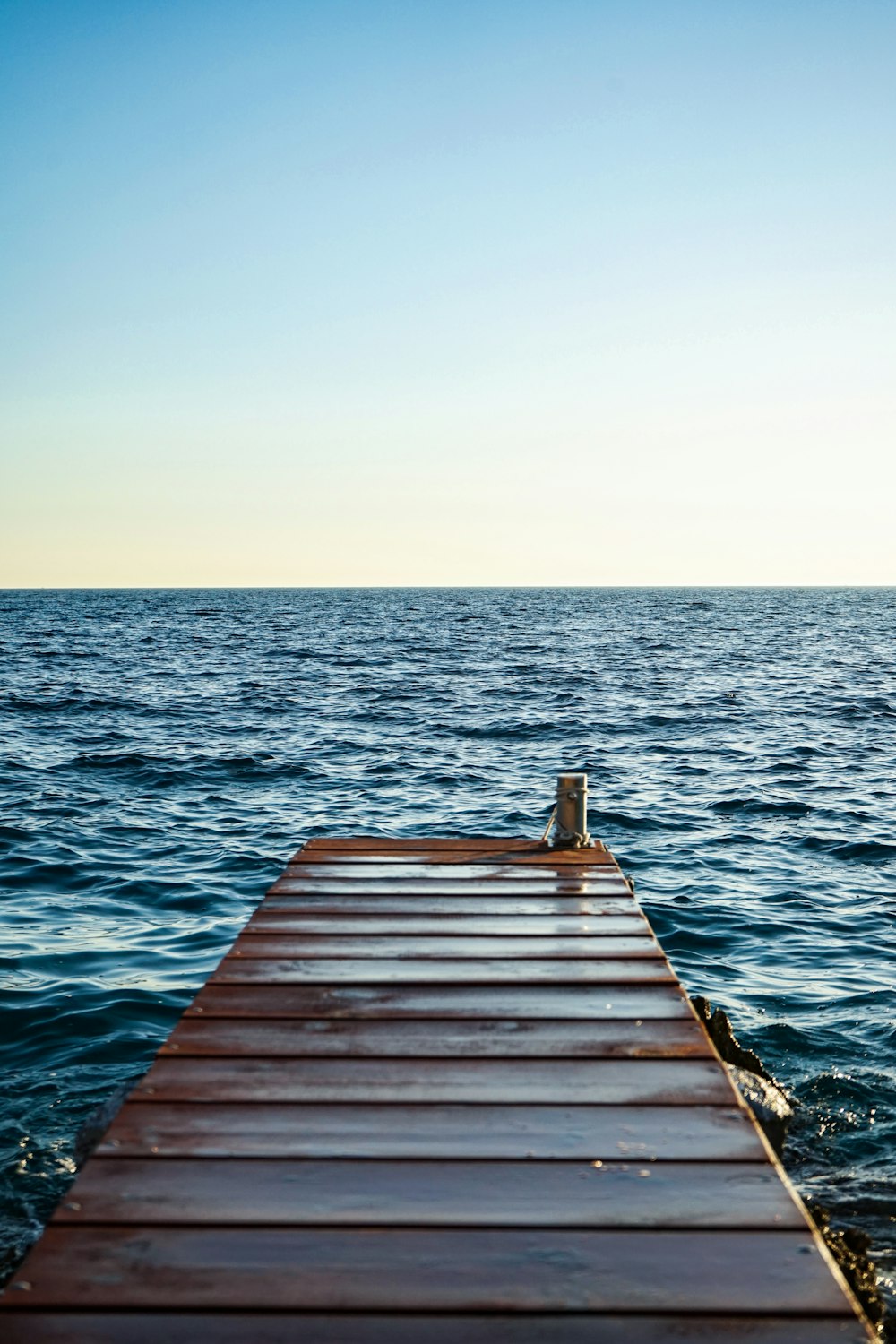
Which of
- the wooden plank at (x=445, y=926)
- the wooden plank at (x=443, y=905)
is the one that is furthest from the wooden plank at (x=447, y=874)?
the wooden plank at (x=445, y=926)

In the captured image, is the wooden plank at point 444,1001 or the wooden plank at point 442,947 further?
the wooden plank at point 442,947

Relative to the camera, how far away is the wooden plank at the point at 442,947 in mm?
5551

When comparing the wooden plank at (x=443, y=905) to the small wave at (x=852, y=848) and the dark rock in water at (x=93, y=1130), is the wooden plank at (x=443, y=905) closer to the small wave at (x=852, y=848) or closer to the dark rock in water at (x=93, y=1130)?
the dark rock in water at (x=93, y=1130)

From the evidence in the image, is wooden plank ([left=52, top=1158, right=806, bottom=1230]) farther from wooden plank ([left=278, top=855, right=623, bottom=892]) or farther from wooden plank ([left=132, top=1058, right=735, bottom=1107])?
wooden plank ([left=278, top=855, right=623, bottom=892])

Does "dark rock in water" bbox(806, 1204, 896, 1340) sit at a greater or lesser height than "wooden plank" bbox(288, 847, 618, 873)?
lesser

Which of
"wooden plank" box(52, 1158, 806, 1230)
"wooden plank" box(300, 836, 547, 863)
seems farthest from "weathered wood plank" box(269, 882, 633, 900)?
"wooden plank" box(52, 1158, 806, 1230)

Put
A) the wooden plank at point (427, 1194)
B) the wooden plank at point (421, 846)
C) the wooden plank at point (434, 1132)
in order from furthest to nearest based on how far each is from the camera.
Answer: the wooden plank at point (421, 846) → the wooden plank at point (434, 1132) → the wooden plank at point (427, 1194)

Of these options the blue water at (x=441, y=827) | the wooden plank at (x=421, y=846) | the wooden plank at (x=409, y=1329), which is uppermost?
the wooden plank at (x=409, y=1329)

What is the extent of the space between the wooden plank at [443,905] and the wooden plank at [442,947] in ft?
1.50

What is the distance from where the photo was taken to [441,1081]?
4031 mm

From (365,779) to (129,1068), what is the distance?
1012 centimetres

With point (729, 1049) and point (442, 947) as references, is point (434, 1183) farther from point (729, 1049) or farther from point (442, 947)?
point (729, 1049)

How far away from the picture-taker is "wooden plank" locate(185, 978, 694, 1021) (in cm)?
471

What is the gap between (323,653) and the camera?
4638 centimetres
